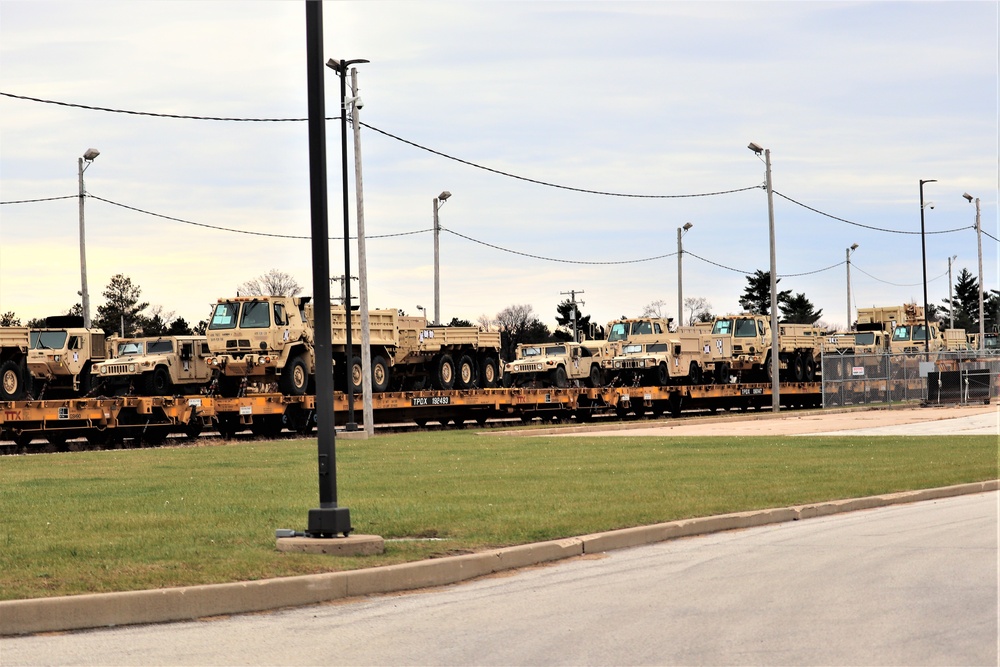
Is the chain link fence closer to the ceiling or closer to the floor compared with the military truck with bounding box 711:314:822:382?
closer to the floor

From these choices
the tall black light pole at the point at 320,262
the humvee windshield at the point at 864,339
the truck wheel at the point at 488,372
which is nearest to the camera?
the tall black light pole at the point at 320,262

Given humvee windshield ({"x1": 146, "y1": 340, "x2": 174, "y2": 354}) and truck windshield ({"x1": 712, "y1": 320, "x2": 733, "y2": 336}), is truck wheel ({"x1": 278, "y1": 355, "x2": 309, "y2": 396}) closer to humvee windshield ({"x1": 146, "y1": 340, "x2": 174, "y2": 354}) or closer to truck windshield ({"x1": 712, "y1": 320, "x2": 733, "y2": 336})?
humvee windshield ({"x1": 146, "y1": 340, "x2": 174, "y2": 354})

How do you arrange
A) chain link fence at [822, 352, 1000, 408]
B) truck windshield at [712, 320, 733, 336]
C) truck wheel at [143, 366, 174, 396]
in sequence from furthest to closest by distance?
truck windshield at [712, 320, 733, 336], chain link fence at [822, 352, 1000, 408], truck wheel at [143, 366, 174, 396]

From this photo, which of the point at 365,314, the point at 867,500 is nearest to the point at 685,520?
the point at 867,500

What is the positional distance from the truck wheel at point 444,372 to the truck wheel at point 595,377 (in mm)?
7733

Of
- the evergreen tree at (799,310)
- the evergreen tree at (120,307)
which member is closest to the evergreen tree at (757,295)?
the evergreen tree at (799,310)

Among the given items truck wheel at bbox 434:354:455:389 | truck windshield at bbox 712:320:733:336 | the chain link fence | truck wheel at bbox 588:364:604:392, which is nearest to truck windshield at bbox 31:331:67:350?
truck wheel at bbox 434:354:455:389

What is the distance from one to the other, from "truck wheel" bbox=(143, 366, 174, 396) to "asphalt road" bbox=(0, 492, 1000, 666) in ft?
83.1

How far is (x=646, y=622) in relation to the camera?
29.0 ft

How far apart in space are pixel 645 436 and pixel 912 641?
23.1 m

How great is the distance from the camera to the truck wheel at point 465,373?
1678 inches

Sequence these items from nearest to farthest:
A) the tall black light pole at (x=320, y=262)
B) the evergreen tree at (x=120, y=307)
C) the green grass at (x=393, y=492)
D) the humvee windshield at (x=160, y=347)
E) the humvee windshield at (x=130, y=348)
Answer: the green grass at (x=393, y=492), the tall black light pole at (x=320, y=262), the humvee windshield at (x=160, y=347), the humvee windshield at (x=130, y=348), the evergreen tree at (x=120, y=307)

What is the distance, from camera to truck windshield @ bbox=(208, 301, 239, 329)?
1387 inches

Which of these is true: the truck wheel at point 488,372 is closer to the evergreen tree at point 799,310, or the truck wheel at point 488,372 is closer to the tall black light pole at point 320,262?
the tall black light pole at point 320,262
